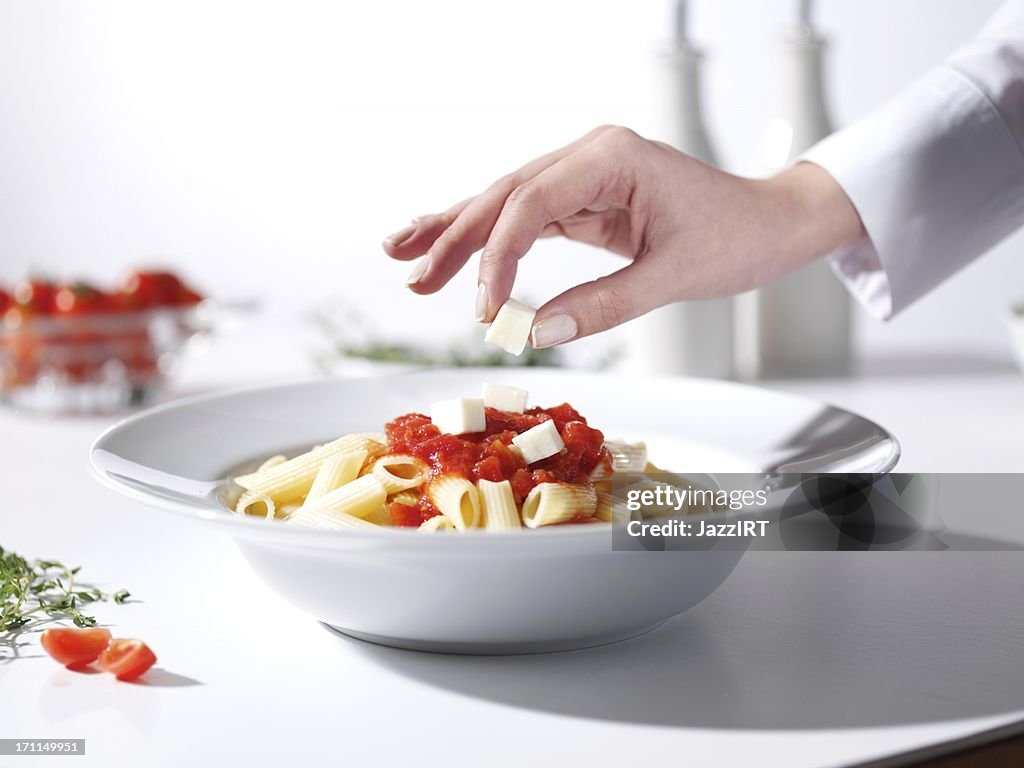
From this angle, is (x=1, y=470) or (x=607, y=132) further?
(x=1, y=470)

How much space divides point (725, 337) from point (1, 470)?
1.28 metres

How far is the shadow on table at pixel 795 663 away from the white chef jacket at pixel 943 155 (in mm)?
568

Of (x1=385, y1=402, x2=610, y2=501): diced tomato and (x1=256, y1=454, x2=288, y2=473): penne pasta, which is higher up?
(x1=385, y1=402, x2=610, y2=501): diced tomato

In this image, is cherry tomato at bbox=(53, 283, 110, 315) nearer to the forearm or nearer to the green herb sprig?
the green herb sprig

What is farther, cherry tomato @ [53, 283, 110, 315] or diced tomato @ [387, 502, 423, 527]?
cherry tomato @ [53, 283, 110, 315]

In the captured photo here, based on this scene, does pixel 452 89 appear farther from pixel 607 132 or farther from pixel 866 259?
pixel 607 132

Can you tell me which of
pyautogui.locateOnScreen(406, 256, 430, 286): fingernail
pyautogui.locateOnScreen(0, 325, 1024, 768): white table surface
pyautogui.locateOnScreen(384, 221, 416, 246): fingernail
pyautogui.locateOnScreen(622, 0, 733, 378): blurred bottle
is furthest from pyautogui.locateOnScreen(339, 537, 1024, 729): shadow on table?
pyautogui.locateOnScreen(622, 0, 733, 378): blurred bottle

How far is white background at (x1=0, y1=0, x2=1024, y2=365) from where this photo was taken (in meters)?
3.97

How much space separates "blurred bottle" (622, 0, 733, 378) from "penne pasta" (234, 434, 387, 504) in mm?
1034

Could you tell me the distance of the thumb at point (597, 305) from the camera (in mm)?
1076

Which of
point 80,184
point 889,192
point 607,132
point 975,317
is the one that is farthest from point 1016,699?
point 80,184

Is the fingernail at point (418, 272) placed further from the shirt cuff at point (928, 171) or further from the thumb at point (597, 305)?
the shirt cuff at point (928, 171)

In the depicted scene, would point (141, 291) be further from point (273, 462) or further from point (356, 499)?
point (356, 499)

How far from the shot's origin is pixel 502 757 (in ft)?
2.58
